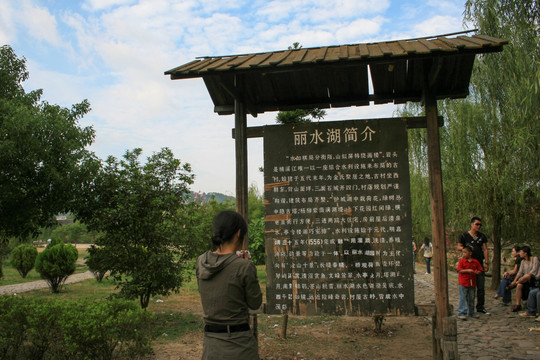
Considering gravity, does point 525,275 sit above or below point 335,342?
above

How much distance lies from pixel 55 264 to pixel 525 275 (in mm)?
11819

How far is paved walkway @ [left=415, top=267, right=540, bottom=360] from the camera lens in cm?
556

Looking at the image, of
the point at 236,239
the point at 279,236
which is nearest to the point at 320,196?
the point at 279,236

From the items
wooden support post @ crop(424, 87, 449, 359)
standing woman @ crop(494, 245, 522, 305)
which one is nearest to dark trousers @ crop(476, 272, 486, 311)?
standing woman @ crop(494, 245, 522, 305)

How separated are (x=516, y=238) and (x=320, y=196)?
8410 millimetres

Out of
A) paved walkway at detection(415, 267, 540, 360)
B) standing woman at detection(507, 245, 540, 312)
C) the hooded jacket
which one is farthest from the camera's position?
standing woman at detection(507, 245, 540, 312)

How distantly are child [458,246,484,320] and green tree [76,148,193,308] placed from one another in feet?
15.9

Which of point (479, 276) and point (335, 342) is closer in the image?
point (335, 342)

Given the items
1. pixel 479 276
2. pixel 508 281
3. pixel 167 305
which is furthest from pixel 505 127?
pixel 167 305

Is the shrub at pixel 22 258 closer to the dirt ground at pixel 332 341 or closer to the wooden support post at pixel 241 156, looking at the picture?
the dirt ground at pixel 332 341

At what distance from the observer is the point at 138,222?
7.32 m

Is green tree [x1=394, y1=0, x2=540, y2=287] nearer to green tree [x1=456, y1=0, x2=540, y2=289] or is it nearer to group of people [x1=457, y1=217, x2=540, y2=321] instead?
green tree [x1=456, y1=0, x2=540, y2=289]

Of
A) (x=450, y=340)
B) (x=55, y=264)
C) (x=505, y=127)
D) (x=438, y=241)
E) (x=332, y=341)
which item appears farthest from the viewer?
(x=55, y=264)

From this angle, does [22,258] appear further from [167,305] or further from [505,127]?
[505,127]
